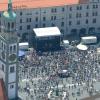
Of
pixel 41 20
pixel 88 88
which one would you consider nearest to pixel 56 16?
pixel 41 20

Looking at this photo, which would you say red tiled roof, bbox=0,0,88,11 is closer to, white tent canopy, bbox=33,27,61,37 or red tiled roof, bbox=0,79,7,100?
white tent canopy, bbox=33,27,61,37

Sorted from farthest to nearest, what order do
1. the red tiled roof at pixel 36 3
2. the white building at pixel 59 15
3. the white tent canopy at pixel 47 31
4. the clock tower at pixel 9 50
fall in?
the white building at pixel 59 15 < the red tiled roof at pixel 36 3 < the white tent canopy at pixel 47 31 < the clock tower at pixel 9 50

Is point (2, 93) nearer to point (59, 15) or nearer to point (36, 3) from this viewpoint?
point (36, 3)

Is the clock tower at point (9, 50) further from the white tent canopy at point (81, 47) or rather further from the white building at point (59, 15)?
the white building at point (59, 15)

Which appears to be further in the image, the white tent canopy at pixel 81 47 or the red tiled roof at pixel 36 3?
the red tiled roof at pixel 36 3

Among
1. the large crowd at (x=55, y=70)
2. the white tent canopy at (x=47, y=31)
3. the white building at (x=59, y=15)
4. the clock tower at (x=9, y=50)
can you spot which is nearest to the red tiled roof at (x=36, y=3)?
A: the white building at (x=59, y=15)

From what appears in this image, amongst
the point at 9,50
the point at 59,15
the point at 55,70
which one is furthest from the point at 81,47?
the point at 9,50
